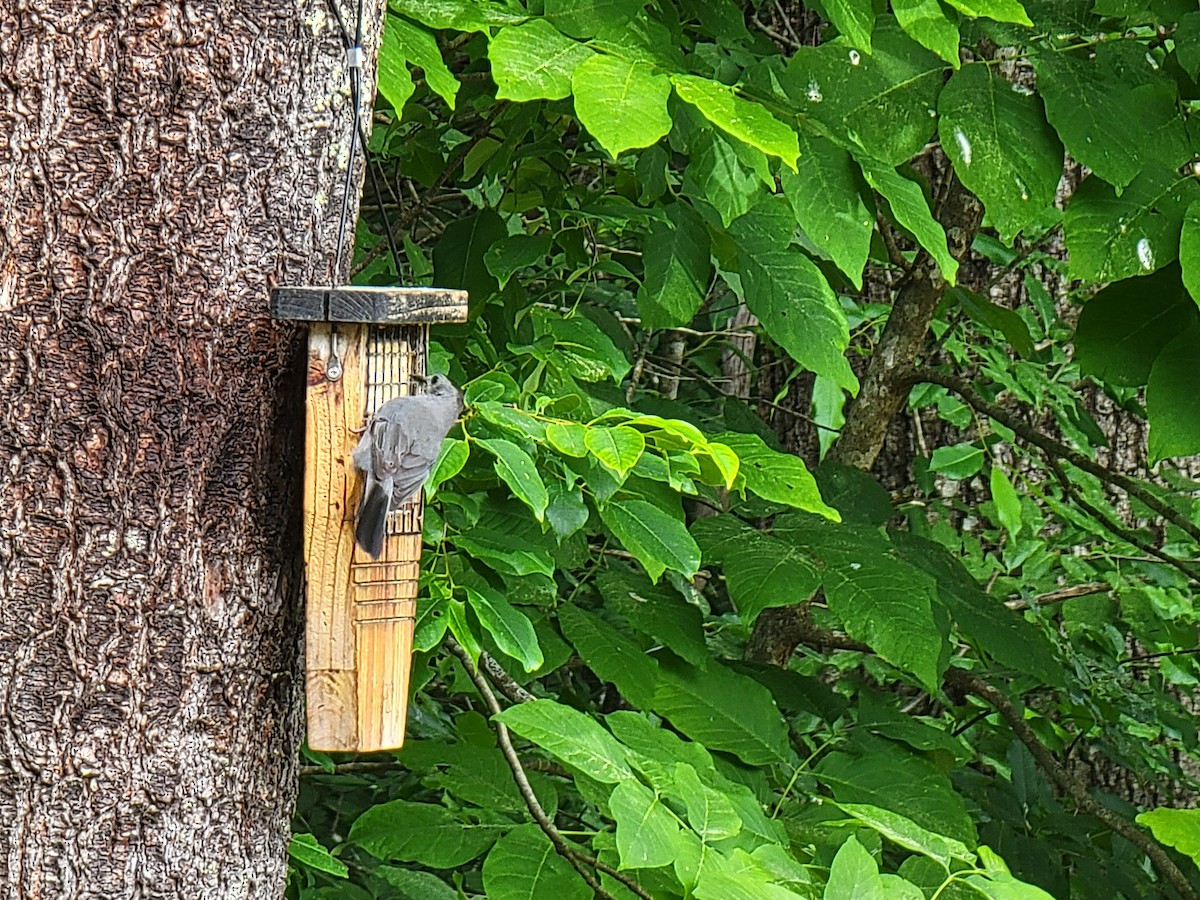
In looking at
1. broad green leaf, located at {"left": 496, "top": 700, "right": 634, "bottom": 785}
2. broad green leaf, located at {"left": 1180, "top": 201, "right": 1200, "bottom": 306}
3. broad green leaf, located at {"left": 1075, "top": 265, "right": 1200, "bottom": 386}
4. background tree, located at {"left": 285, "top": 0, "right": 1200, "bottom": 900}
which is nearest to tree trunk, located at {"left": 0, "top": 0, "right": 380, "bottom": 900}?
background tree, located at {"left": 285, "top": 0, "right": 1200, "bottom": 900}

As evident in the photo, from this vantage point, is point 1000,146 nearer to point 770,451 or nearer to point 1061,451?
point 770,451

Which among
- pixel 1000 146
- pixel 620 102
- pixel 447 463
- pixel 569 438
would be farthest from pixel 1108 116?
pixel 447 463

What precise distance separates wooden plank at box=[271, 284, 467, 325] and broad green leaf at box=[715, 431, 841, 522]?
21.8 inches

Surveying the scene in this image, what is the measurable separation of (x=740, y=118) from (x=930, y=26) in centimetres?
31

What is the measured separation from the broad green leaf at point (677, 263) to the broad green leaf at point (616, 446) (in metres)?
0.63

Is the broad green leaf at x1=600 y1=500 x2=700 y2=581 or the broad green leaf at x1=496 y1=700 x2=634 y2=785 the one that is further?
the broad green leaf at x1=600 y1=500 x2=700 y2=581

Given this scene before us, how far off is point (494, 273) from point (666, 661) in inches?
25.8

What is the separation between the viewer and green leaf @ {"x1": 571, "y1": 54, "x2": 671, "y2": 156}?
1231 mm

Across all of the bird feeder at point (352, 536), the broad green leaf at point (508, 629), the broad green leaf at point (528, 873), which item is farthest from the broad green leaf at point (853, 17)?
the broad green leaf at point (528, 873)

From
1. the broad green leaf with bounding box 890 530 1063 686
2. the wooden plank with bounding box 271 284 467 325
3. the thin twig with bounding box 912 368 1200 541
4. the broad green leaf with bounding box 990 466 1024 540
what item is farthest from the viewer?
the broad green leaf with bounding box 990 466 1024 540

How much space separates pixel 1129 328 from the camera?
→ 6.36 ft

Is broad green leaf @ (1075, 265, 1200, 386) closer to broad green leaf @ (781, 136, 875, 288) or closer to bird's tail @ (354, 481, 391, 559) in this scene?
broad green leaf @ (781, 136, 875, 288)

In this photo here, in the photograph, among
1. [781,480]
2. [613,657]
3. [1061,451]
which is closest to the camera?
[781,480]

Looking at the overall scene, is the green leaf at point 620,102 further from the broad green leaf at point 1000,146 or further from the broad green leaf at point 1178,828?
the broad green leaf at point 1178,828
